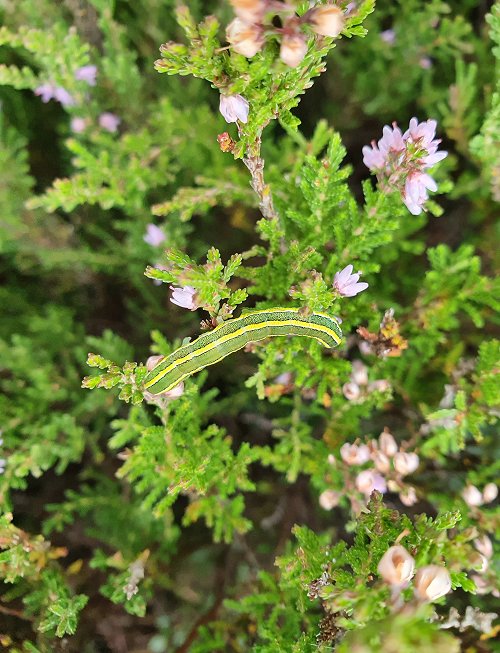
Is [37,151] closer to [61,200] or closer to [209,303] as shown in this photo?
[61,200]

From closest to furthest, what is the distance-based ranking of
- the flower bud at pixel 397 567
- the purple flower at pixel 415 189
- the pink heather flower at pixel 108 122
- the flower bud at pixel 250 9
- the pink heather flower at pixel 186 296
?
the flower bud at pixel 250 9 → the flower bud at pixel 397 567 → the pink heather flower at pixel 186 296 → the purple flower at pixel 415 189 → the pink heather flower at pixel 108 122

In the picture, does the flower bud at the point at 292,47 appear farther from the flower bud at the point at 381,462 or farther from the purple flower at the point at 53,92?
the purple flower at the point at 53,92

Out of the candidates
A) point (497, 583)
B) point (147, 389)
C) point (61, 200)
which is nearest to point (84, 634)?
point (147, 389)

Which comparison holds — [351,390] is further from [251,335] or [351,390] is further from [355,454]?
[251,335]

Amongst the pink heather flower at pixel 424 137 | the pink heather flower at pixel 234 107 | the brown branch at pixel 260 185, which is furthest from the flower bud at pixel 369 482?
the pink heather flower at pixel 234 107

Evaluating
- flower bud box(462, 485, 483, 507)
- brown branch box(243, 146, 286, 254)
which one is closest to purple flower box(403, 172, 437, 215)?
brown branch box(243, 146, 286, 254)

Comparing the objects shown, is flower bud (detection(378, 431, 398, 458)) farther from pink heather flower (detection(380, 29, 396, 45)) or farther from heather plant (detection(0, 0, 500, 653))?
pink heather flower (detection(380, 29, 396, 45))
